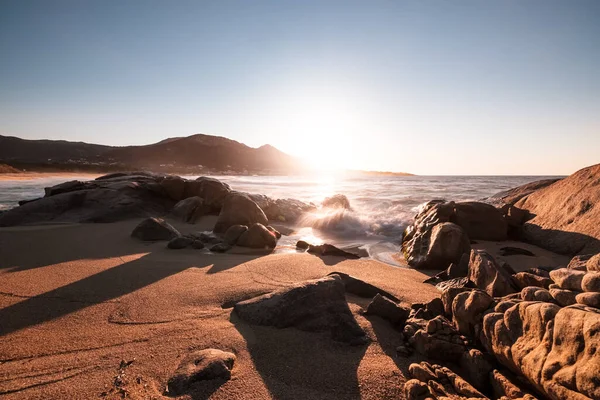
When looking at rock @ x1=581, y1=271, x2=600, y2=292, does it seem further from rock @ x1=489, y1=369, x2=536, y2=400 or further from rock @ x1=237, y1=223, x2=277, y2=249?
rock @ x1=237, y1=223, x2=277, y2=249

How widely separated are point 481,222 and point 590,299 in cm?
555

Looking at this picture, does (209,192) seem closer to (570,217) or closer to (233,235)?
(233,235)

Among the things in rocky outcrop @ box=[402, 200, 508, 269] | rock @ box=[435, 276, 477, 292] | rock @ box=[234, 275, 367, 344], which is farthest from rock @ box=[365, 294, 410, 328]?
rocky outcrop @ box=[402, 200, 508, 269]

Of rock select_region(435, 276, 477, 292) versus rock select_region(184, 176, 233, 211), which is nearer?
rock select_region(435, 276, 477, 292)

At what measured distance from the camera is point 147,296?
3.36 m

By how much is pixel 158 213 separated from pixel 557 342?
9.63 metres

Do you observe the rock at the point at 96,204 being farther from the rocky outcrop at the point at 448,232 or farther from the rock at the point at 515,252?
the rock at the point at 515,252

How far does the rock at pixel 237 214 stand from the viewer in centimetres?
761

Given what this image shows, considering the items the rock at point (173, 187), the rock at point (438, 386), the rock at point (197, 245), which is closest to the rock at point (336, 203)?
the rock at point (173, 187)

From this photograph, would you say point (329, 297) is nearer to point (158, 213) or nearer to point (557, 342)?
point (557, 342)

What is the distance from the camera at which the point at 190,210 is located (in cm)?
921

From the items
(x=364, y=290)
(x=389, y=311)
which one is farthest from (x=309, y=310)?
(x=364, y=290)

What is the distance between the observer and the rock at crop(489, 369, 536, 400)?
176 cm

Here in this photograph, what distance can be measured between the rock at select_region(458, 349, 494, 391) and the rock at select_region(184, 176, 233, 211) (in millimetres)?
8265
